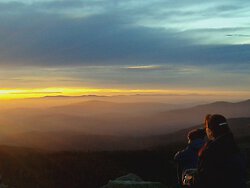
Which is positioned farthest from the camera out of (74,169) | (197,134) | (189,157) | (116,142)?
(116,142)

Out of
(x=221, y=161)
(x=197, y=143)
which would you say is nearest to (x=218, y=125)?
(x=221, y=161)

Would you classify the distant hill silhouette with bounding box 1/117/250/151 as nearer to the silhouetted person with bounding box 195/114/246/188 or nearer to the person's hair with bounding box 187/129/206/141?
the person's hair with bounding box 187/129/206/141

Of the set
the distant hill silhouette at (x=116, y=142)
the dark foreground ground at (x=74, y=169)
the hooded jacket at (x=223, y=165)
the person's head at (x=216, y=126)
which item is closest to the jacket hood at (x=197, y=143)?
the person's head at (x=216, y=126)

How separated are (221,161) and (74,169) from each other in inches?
594

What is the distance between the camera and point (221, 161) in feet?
27.8

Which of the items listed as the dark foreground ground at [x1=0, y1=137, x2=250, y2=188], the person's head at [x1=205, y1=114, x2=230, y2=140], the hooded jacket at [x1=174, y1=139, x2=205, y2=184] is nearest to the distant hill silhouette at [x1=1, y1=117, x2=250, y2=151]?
the dark foreground ground at [x1=0, y1=137, x2=250, y2=188]

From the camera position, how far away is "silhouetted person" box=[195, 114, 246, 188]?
849 cm

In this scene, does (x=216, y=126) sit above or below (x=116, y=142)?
below

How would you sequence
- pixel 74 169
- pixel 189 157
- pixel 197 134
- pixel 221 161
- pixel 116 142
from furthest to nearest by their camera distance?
pixel 116 142 < pixel 74 169 < pixel 189 157 < pixel 197 134 < pixel 221 161

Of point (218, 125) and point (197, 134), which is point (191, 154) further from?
point (218, 125)

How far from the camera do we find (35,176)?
20828mm

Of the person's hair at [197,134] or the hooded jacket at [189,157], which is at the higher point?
the person's hair at [197,134]

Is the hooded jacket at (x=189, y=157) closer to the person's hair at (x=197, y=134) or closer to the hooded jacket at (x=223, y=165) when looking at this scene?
the person's hair at (x=197, y=134)

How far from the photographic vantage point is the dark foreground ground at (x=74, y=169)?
67.5 ft
